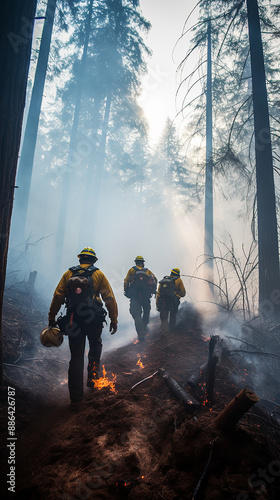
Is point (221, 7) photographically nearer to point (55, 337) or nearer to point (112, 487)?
point (55, 337)

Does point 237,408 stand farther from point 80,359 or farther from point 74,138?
point 74,138

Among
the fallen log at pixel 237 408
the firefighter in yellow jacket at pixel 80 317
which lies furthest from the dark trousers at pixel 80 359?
the fallen log at pixel 237 408

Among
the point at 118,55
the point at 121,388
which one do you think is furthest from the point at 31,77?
the point at 121,388

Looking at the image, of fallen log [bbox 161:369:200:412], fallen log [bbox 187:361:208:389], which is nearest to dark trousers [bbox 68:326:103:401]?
fallen log [bbox 161:369:200:412]

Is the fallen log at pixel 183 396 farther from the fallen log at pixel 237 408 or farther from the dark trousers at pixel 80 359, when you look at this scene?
the dark trousers at pixel 80 359

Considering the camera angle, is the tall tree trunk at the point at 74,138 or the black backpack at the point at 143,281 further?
the tall tree trunk at the point at 74,138

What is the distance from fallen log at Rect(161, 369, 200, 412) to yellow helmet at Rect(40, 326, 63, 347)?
1.84 meters

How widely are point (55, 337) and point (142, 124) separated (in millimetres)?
19581

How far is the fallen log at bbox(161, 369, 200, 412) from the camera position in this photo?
259 cm

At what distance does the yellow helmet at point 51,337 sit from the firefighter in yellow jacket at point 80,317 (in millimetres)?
137

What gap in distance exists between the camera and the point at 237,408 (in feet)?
5.92

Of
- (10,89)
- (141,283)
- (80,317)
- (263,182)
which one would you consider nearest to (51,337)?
(80,317)

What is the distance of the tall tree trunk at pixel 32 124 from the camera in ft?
32.8

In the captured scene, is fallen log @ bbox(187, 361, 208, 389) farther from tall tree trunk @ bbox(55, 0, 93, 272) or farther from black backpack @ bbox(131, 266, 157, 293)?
tall tree trunk @ bbox(55, 0, 93, 272)
